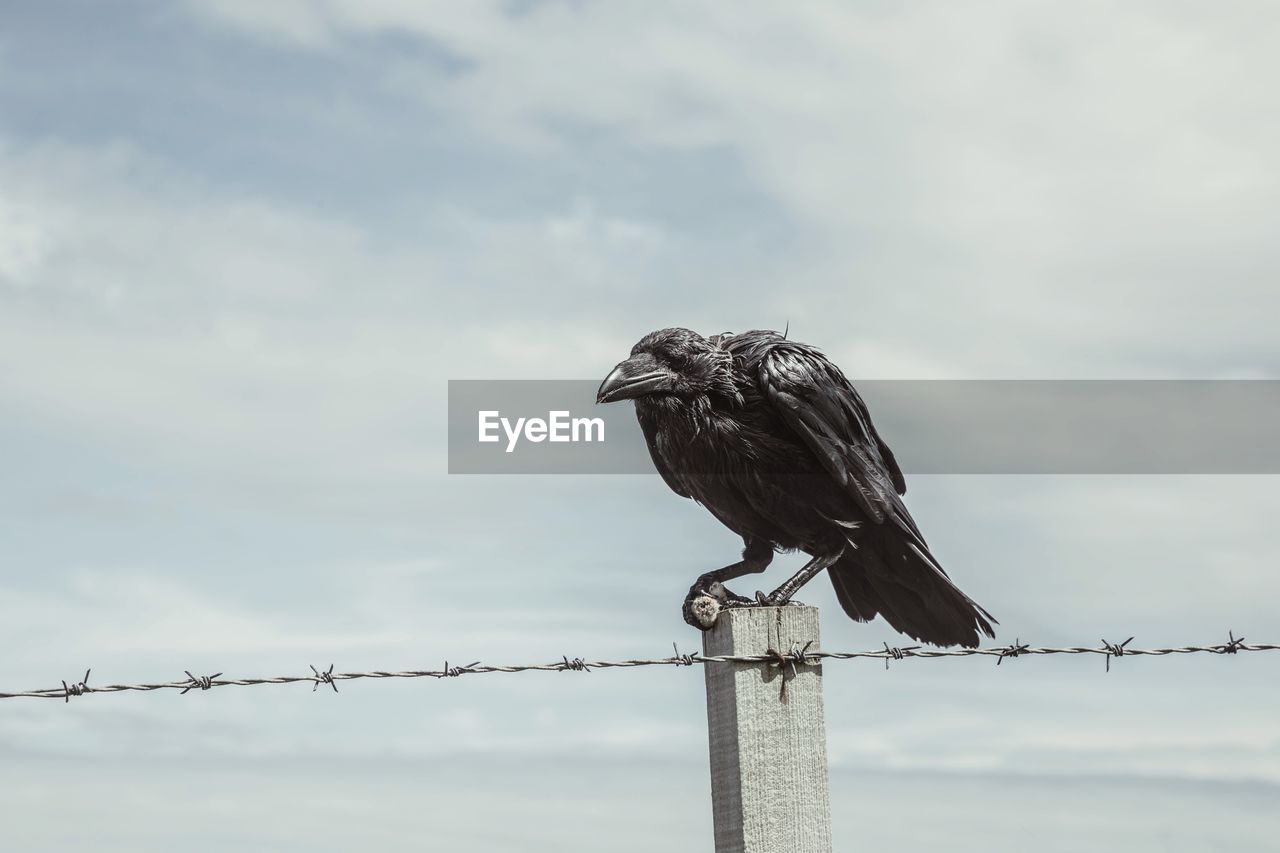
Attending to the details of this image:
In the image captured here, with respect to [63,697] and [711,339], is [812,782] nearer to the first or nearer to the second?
[711,339]

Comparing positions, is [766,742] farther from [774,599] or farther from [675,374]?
[675,374]

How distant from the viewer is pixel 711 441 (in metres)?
4.96

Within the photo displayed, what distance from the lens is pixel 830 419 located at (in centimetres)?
495

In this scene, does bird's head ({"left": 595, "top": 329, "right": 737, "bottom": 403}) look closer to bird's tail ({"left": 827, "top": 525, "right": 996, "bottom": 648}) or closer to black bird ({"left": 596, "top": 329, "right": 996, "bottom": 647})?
black bird ({"left": 596, "top": 329, "right": 996, "bottom": 647})

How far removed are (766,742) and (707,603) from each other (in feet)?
1.61

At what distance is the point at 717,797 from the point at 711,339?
5.77 ft

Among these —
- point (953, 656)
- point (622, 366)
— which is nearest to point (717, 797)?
point (953, 656)

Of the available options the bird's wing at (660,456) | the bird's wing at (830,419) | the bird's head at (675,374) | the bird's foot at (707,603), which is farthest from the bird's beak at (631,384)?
the bird's foot at (707,603)

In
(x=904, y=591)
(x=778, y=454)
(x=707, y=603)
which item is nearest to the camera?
(x=707, y=603)

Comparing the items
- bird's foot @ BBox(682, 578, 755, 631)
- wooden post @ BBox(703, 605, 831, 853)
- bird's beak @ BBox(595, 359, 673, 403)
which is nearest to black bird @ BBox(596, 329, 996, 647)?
bird's beak @ BBox(595, 359, 673, 403)

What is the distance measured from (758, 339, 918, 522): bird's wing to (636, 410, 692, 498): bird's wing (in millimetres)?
437

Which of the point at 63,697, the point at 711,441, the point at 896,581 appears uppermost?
the point at 711,441

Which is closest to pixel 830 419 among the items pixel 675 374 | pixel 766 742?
pixel 675 374

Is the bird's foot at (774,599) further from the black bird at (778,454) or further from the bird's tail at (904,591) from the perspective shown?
the bird's tail at (904,591)
